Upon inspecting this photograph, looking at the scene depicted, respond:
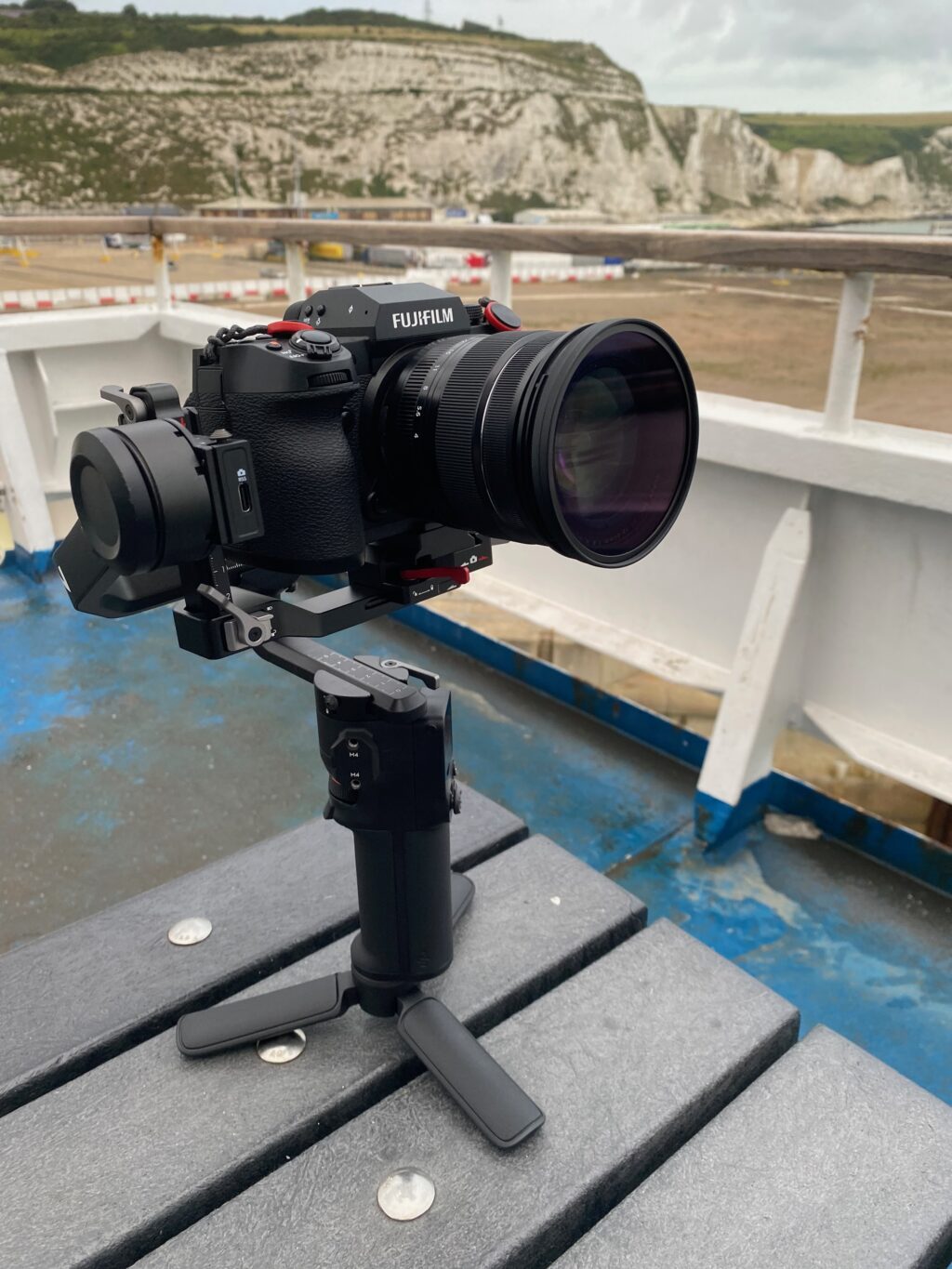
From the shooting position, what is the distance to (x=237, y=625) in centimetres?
103

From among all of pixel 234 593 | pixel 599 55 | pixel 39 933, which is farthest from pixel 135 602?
pixel 599 55

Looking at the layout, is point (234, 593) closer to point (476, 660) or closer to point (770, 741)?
point (770, 741)

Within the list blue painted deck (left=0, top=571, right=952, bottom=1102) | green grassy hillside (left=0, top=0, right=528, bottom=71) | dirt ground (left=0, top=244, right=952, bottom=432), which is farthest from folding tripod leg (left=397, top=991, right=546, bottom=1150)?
green grassy hillside (left=0, top=0, right=528, bottom=71)

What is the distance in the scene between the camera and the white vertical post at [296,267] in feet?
11.1

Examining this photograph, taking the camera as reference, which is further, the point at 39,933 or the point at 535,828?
the point at 535,828

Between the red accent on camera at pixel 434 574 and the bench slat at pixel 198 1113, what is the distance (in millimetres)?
624

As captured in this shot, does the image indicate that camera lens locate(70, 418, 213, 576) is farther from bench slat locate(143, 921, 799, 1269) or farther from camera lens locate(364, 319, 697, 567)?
bench slat locate(143, 921, 799, 1269)

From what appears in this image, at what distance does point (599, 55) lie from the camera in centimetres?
9206

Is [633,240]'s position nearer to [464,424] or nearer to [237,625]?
[464,424]

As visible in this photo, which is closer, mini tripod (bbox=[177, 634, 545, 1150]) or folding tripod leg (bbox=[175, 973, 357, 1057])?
mini tripod (bbox=[177, 634, 545, 1150])

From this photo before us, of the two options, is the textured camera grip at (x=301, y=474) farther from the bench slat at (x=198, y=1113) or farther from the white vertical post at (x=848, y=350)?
the white vertical post at (x=848, y=350)

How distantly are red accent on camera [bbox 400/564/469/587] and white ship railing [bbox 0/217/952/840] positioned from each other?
1082 millimetres

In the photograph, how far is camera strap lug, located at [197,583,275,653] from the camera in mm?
1022

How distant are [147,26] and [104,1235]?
90778mm
